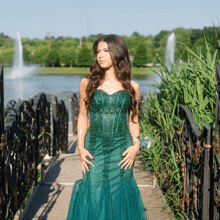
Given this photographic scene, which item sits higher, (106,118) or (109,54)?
(109,54)

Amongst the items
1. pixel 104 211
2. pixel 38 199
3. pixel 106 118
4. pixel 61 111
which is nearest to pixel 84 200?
pixel 104 211

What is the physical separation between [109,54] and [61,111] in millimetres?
4650

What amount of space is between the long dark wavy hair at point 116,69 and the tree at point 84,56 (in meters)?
62.6

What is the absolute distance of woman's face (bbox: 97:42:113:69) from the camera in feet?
8.91

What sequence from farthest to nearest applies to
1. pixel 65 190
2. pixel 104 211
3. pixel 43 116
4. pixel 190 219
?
pixel 43 116, pixel 65 190, pixel 190 219, pixel 104 211

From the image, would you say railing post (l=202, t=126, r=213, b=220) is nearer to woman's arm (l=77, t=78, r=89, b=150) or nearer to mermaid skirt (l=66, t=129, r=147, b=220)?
mermaid skirt (l=66, t=129, r=147, b=220)

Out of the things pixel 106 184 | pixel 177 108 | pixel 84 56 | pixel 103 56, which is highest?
pixel 84 56

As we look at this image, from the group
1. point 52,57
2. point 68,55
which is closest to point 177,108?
point 52,57

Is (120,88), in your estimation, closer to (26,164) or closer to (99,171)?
(99,171)

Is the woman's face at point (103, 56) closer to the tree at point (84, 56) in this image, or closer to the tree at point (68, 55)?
the tree at point (84, 56)

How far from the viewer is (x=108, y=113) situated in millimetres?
2734

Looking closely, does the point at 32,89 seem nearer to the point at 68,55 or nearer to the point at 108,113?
the point at 108,113

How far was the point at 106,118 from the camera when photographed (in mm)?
2721

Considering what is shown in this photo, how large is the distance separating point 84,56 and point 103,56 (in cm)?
6395
